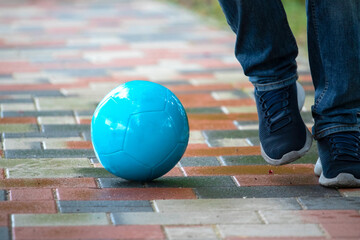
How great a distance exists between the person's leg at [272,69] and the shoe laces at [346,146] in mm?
114

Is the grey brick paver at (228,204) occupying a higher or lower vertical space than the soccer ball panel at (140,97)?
lower

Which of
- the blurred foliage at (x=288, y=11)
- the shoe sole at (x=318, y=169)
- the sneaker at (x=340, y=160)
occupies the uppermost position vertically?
the sneaker at (x=340, y=160)

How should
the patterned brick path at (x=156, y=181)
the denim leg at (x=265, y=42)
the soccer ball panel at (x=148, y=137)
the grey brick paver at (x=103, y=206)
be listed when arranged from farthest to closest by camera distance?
1. the denim leg at (x=265, y=42)
2. the soccer ball panel at (x=148, y=137)
3. the grey brick paver at (x=103, y=206)
4. the patterned brick path at (x=156, y=181)

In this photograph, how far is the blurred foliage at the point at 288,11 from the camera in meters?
7.86

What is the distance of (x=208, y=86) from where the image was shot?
5328mm

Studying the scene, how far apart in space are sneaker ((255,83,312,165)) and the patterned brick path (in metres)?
→ 0.13

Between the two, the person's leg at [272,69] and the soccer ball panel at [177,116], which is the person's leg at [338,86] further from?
the soccer ball panel at [177,116]

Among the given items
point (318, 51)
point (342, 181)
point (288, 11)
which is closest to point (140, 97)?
point (318, 51)

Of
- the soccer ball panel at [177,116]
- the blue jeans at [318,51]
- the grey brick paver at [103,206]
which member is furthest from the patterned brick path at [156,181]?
the blue jeans at [318,51]

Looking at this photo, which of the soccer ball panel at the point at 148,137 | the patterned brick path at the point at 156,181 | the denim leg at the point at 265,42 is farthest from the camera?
the denim leg at the point at 265,42

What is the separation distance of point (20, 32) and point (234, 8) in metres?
5.42

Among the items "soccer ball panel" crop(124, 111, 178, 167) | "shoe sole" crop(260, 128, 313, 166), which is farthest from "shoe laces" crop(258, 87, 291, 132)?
"soccer ball panel" crop(124, 111, 178, 167)

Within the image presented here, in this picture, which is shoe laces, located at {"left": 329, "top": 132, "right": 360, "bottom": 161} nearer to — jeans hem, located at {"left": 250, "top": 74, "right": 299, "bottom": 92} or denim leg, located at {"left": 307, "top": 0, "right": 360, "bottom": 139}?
denim leg, located at {"left": 307, "top": 0, "right": 360, "bottom": 139}

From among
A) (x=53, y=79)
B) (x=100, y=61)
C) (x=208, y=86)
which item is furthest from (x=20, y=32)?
(x=208, y=86)
